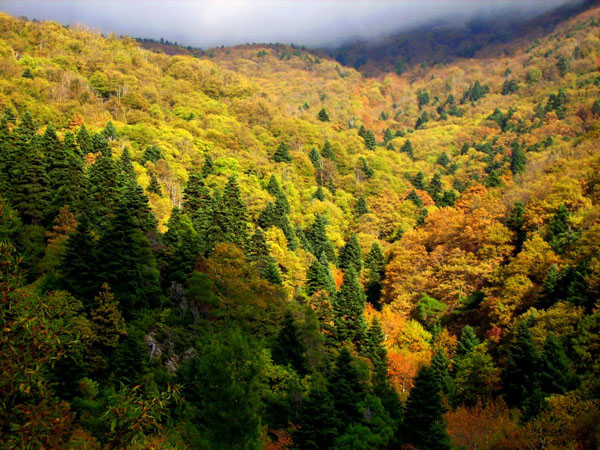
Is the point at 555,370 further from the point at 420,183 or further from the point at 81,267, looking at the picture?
the point at 420,183

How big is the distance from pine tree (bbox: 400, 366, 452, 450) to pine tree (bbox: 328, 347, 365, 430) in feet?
9.75

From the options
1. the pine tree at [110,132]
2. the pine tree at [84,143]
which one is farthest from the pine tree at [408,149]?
the pine tree at [84,143]

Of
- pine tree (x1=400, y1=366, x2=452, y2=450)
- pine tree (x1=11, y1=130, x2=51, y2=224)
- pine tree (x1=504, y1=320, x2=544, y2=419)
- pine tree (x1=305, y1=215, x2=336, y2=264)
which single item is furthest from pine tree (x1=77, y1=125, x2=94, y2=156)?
pine tree (x1=504, y1=320, x2=544, y2=419)

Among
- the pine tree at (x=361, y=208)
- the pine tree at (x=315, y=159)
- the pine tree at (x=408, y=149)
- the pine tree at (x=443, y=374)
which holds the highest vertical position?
the pine tree at (x=408, y=149)

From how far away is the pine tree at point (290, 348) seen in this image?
3219cm

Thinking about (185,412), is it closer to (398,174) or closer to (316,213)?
(316,213)

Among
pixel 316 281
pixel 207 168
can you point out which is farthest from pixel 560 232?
pixel 207 168

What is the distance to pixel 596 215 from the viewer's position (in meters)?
43.6

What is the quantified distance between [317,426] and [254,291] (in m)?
11.3

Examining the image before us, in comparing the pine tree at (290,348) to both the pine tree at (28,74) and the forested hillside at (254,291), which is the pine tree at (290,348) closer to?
the forested hillside at (254,291)

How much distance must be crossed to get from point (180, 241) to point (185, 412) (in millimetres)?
18647

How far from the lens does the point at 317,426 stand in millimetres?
23125

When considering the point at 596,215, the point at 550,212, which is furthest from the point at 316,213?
the point at 596,215

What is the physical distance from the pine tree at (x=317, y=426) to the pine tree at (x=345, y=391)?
1502mm
